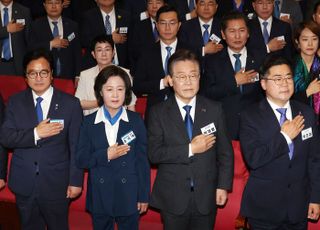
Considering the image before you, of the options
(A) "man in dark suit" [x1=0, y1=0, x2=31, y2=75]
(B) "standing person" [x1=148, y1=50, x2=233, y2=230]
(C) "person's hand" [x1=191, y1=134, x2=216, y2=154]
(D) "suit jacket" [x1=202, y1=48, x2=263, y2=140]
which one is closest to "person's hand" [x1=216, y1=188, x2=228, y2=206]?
(B) "standing person" [x1=148, y1=50, x2=233, y2=230]

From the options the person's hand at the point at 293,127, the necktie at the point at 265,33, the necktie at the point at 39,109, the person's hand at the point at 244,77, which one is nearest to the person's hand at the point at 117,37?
the necktie at the point at 265,33

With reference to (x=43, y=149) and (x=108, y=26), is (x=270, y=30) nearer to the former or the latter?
(x=108, y=26)

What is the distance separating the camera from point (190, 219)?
3.24 m

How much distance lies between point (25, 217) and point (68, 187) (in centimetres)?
33

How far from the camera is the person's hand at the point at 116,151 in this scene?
10.7 feet

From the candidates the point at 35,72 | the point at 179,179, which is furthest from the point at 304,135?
the point at 35,72

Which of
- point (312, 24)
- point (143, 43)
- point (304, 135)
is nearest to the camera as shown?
point (304, 135)

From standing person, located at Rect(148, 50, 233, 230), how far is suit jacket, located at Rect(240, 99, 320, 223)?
15 centimetres

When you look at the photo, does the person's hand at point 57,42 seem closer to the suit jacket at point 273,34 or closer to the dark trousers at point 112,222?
the suit jacket at point 273,34

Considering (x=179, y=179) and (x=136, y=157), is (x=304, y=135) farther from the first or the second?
(x=136, y=157)

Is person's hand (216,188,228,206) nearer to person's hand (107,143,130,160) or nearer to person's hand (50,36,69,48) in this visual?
person's hand (107,143,130,160)

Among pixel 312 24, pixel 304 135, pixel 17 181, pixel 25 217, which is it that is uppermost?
pixel 312 24

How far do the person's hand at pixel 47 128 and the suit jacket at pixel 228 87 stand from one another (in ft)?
4.56

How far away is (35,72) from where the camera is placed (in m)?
3.44
